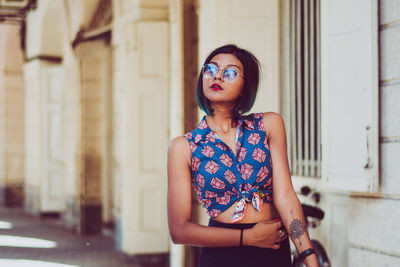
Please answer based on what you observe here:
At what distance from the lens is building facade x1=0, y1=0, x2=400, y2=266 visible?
359 centimetres

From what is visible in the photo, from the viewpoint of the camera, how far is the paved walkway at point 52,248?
7.16 metres

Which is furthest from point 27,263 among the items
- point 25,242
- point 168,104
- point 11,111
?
point 11,111

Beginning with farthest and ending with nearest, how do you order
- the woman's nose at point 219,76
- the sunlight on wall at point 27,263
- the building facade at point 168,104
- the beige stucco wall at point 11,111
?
the beige stucco wall at point 11,111
the sunlight on wall at point 27,263
the building facade at point 168,104
the woman's nose at point 219,76

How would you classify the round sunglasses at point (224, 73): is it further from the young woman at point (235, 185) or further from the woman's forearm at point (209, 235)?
the woman's forearm at point (209, 235)

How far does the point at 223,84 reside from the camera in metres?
2.01

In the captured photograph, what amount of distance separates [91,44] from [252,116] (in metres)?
8.43

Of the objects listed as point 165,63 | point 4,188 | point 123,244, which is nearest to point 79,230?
point 123,244

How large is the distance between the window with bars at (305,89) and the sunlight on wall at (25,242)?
4.83 m

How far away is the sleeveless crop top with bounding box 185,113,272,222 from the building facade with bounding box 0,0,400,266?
5.84 feet

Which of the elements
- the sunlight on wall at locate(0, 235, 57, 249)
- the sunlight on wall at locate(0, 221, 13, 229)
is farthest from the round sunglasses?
the sunlight on wall at locate(0, 221, 13, 229)

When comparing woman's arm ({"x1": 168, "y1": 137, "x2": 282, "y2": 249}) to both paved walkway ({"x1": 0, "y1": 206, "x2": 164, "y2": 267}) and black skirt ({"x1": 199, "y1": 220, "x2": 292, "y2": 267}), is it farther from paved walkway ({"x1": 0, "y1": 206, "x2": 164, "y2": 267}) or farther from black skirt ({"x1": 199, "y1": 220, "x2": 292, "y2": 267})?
paved walkway ({"x1": 0, "y1": 206, "x2": 164, "y2": 267})

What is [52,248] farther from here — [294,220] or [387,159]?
[294,220]

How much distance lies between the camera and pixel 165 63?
7234 mm

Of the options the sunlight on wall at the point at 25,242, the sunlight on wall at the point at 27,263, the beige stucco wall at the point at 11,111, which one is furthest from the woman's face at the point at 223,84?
the beige stucco wall at the point at 11,111
